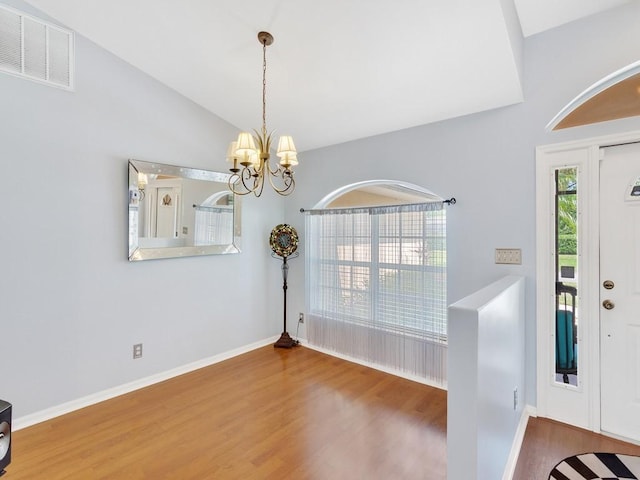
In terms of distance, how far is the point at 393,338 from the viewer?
10.7ft


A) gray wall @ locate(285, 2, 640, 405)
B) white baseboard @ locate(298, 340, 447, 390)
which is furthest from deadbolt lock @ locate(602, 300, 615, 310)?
white baseboard @ locate(298, 340, 447, 390)

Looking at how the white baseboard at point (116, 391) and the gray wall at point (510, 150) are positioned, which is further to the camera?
the white baseboard at point (116, 391)

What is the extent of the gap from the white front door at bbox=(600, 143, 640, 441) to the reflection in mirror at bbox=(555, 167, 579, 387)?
15 centimetres

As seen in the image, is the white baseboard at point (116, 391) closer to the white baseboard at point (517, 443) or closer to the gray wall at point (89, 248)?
the gray wall at point (89, 248)

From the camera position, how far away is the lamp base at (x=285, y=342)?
3959mm

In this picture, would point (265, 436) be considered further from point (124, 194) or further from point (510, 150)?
point (510, 150)

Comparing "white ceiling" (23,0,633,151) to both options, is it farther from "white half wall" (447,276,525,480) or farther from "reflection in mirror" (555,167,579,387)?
"white half wall" (447,276,525,480)

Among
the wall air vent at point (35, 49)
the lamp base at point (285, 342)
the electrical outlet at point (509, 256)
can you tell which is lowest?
the lamp base at point (285, 342)

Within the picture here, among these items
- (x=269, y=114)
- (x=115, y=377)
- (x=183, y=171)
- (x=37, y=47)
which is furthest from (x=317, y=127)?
(x=115, y=377)

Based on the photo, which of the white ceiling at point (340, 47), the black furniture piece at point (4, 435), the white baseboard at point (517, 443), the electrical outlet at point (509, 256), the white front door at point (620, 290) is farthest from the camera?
the electrical outlet at point (509, 256)

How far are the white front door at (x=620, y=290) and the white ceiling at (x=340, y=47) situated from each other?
0.91 metres

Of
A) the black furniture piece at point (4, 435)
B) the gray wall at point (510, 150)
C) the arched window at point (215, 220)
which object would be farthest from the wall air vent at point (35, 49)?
the gray wall at point (510, 150)

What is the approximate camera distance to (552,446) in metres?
2.12

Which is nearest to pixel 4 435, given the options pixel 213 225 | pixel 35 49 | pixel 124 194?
pixel 124 194
